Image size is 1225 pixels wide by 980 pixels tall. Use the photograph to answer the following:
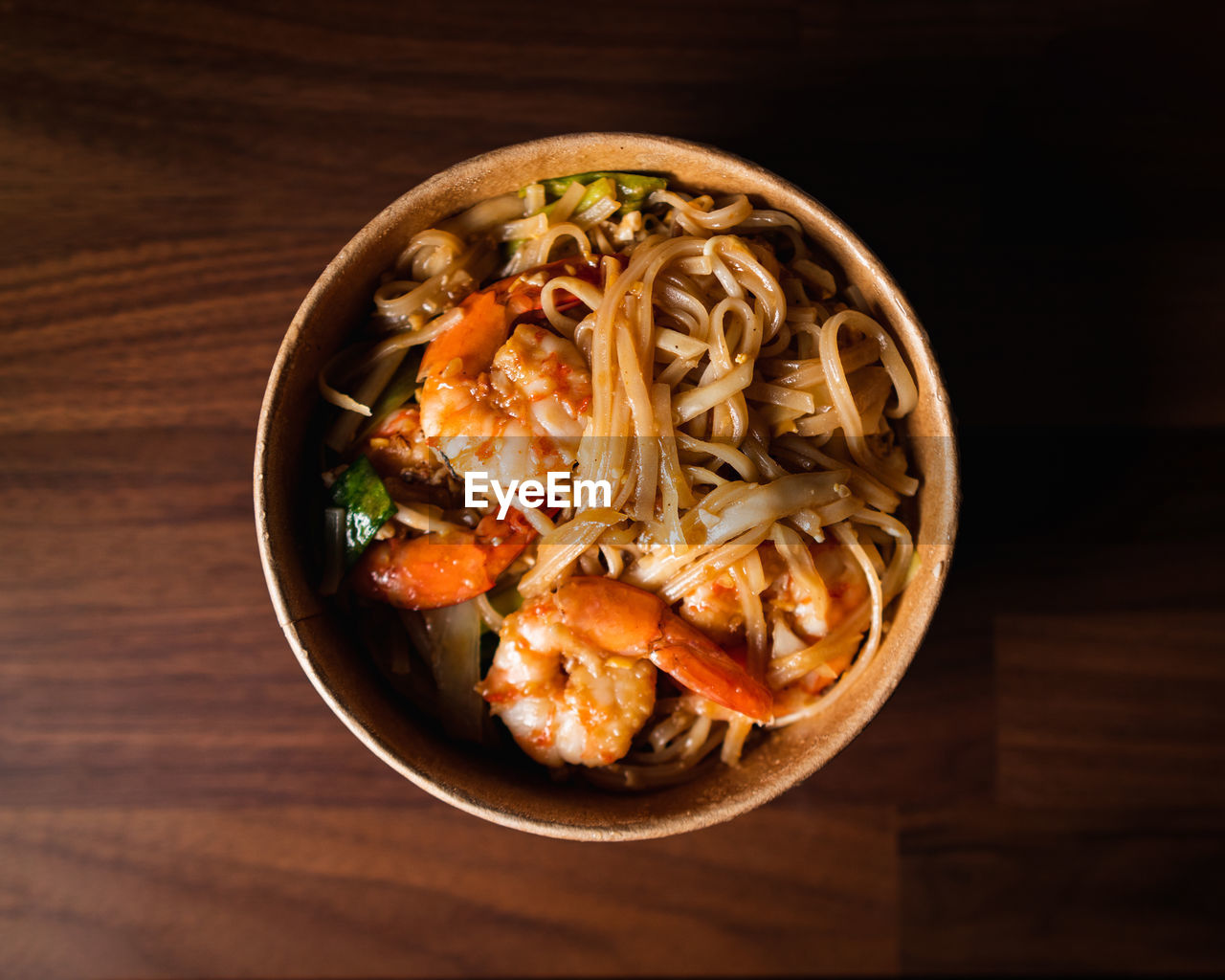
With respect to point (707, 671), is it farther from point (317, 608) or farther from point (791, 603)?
point (317, 608)

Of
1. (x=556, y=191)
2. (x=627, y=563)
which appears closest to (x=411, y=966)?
(x=627, y=563)

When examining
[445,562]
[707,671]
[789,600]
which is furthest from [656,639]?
[445,562]

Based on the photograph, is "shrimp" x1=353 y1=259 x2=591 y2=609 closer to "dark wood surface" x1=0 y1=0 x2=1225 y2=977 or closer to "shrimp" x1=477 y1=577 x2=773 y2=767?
"shrimp" x1=477 y1=577 x2=773 y2=767

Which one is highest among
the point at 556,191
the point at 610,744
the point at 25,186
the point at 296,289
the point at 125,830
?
the point at 556,191

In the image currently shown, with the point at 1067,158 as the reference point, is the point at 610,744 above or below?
below

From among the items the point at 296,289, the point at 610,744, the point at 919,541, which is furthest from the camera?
the point at 296,289

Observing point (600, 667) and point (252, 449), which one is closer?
point (600, 667)

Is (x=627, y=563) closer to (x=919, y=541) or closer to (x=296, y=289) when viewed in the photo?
(x=919, y=541)
